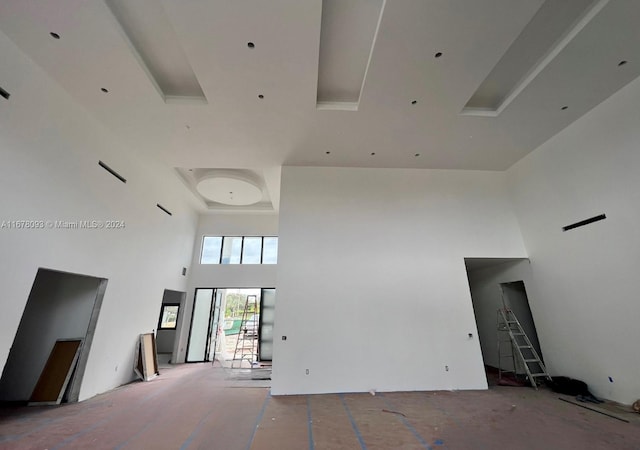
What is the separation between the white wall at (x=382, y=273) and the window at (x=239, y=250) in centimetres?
387

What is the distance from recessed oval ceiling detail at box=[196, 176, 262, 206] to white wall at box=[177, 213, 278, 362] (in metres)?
1.58

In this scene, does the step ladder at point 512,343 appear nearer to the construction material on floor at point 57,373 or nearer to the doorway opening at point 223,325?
the doorway opening at point 223,325

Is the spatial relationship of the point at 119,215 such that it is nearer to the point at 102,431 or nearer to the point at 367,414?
the point at 102,431

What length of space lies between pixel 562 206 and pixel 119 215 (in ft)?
29.4

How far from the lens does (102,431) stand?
3.27m

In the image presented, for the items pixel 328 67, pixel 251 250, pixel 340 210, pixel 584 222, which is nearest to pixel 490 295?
pixel 584 222

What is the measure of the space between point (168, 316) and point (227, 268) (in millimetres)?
2646

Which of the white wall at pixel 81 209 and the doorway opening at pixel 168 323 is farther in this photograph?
the doorway opening at pixel 168 323

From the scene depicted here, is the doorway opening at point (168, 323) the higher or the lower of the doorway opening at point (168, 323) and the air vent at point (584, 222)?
the lower

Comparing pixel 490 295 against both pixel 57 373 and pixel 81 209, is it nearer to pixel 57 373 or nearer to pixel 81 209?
pixel 81 209

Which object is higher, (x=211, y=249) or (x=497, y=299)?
(x=211, y=249)

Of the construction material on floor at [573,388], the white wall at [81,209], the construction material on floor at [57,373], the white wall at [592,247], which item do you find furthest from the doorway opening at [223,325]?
the white wall at [592,247]

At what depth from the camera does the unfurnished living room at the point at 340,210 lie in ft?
10.4

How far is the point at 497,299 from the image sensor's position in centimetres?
653
